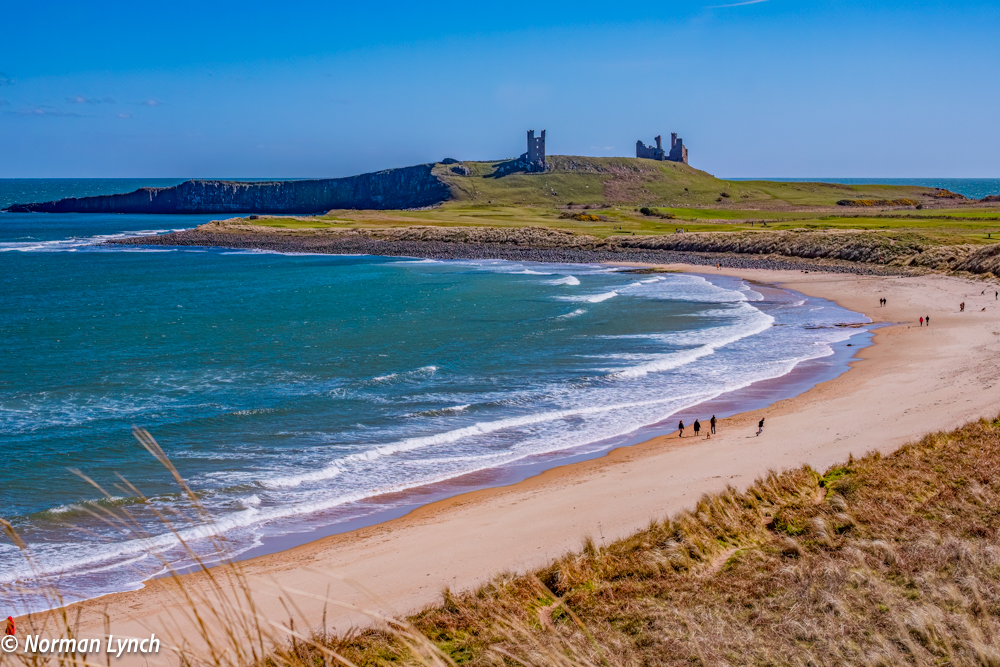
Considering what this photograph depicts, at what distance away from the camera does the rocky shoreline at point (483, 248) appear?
67.9m

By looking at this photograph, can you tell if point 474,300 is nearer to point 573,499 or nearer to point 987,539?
point 573,499

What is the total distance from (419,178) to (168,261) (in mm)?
92420

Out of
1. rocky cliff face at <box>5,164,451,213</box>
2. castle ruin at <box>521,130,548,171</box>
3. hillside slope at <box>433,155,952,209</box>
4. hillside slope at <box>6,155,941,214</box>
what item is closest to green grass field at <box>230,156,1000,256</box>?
hillside slope at <box>433,155,952,209</box>

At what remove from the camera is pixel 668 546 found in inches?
426

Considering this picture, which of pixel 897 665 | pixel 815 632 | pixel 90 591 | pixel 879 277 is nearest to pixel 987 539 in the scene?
pixel 815 632

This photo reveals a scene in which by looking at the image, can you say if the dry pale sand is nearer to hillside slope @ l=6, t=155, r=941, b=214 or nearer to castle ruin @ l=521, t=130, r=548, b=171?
hillside slope @ l=6, t=155, r=941, b=214

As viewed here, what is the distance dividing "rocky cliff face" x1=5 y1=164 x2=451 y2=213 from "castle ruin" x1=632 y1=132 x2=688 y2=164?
5214 cm

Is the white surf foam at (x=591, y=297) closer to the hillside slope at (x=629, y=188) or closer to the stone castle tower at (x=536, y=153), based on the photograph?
the hillside slope at (x=629, y=188)

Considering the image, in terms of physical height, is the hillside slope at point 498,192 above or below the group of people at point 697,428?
above

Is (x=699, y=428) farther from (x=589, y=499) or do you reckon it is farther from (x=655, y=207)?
(x=655, y=207)

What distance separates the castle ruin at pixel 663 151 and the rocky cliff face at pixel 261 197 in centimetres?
5214

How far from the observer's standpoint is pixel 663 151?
185 metres

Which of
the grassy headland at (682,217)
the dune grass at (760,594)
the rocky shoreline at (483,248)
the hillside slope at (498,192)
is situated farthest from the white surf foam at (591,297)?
the hillside slope at (498,192)

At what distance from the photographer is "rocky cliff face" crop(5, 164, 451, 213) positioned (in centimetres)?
16775
